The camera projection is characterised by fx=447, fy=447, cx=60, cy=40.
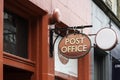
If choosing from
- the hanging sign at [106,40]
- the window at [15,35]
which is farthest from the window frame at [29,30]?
the hanging sign at [106,40]

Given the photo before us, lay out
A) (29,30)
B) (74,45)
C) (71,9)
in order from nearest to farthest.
A: (29,30) → (74,45) → (71,9)

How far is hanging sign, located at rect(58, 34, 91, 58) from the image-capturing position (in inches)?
384

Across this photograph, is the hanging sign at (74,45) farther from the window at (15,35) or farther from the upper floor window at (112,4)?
the upper floor window at (112,4)

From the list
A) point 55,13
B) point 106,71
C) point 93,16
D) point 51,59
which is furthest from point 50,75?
A: point 106,71

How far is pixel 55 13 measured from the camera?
376 inches

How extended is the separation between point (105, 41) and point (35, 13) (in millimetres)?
2164

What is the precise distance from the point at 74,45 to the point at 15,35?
1.55 meters

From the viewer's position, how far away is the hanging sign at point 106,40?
10672 millimetres

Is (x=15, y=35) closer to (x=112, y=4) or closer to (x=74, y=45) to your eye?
(x=74, y=45)

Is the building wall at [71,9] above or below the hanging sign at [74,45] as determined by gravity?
above

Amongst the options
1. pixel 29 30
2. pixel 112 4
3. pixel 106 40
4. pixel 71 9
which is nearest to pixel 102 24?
pixel 112 4

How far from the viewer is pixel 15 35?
8898 millimetres

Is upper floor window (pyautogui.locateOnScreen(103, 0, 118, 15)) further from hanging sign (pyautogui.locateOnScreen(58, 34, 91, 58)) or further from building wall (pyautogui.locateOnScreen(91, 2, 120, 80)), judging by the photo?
hanging sign (pyautogui.locateOnScreen(58, 34, 91, 58))

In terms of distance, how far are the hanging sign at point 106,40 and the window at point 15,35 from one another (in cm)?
213
